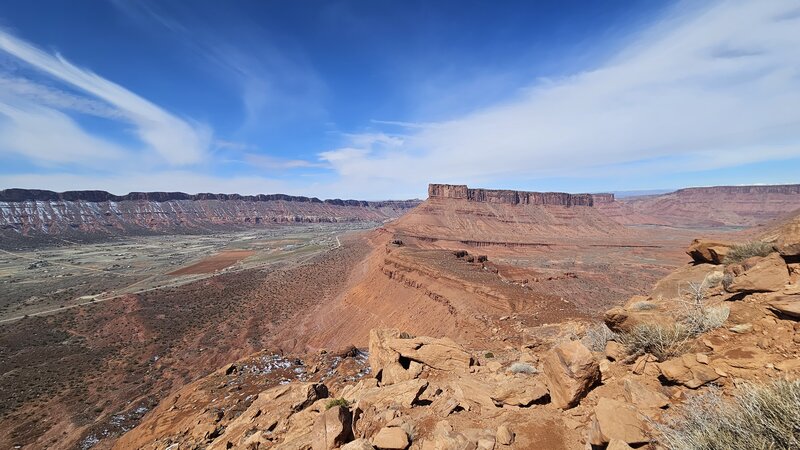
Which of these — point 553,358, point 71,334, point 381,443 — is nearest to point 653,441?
point 553,358

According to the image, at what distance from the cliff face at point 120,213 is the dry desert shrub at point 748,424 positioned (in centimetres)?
17164

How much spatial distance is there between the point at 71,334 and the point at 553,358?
45.6 m

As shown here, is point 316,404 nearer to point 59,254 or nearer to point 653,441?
point 653,441

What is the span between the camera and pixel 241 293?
48.6m

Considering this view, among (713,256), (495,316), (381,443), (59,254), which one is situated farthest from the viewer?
(59,254)

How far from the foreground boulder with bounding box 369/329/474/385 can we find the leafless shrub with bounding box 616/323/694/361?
4.82 meters

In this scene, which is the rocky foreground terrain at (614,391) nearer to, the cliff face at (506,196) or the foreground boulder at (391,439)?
the foreground boulder at (391,439)

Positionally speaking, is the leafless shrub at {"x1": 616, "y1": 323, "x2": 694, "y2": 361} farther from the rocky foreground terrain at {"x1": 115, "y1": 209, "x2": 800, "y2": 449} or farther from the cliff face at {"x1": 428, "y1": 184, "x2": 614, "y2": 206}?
the cliff face at {"x1": 428, "y1": 184, "x2": 614, "y2": 206}

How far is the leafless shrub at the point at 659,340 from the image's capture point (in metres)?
6.24

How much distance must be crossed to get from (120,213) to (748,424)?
639 feet

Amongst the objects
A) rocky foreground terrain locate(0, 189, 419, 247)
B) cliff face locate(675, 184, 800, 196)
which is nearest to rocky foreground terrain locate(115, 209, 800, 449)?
rocky foreground terrain locate(0, 189, 419, 247)

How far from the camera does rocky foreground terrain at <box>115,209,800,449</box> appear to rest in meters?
4.53

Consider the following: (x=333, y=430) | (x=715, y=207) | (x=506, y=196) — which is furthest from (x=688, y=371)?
(x=715, y=207)

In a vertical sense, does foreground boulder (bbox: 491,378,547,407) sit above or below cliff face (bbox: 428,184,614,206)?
below
